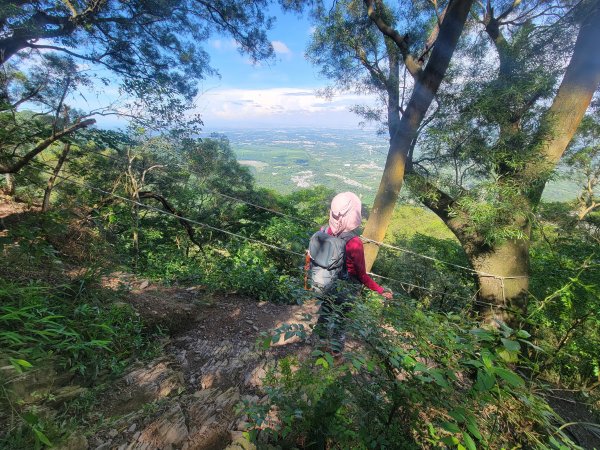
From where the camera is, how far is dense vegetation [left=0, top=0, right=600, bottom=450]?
46.9 inches

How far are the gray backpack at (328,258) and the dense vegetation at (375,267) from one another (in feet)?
1.96

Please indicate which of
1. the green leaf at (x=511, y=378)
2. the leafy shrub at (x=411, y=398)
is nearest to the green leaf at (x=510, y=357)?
the leafy shrub at (x=411, y=398)

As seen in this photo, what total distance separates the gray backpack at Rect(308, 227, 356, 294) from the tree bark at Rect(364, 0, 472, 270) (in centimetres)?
279

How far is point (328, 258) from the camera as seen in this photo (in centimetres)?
251

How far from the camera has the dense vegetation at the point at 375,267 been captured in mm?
1190

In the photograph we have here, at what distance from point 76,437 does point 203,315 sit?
2.12 meters

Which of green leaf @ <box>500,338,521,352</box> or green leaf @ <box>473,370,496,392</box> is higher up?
green leaf @ <box>500,338,521,352</box>

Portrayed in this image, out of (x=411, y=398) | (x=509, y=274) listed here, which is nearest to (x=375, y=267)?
(x=509, y=274)

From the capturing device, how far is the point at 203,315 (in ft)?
11.8

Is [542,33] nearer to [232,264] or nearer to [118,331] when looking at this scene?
[232,264]

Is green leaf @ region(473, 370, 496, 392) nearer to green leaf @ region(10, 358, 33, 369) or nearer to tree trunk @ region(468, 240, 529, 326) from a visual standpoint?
green leaf @ region(10, 358, 33, 369)

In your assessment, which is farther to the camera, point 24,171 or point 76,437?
point 24,171

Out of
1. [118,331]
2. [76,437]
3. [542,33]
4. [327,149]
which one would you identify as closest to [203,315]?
[118,331]

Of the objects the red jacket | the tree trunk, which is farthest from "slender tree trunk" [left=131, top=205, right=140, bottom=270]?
the tree trunk
